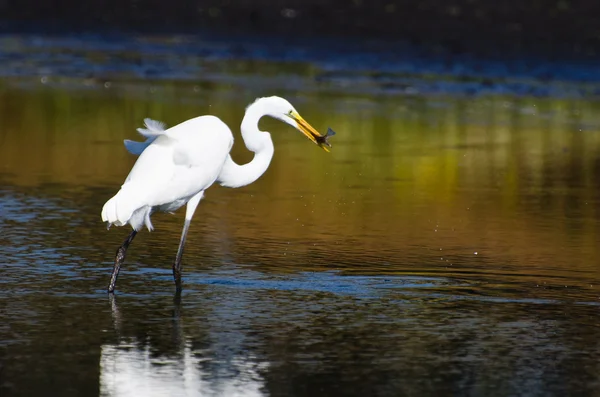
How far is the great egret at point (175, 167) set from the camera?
8.86 meters

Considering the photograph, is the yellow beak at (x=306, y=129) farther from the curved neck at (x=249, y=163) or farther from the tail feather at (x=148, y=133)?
the tail feather at (x=148, y=133)

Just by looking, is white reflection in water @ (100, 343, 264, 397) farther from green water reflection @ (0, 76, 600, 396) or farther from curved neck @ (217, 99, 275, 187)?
curved neck @ (217, 99, 275, 187)

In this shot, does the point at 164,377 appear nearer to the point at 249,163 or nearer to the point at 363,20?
the point at 249,163

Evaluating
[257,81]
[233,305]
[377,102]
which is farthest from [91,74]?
[233,305]

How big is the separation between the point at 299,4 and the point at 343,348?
816 inches

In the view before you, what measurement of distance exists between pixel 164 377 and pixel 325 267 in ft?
9.71

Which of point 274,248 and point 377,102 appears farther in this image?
point 377,102

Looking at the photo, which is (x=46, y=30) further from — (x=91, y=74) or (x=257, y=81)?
(x=257, y=81)

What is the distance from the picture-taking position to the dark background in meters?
24.1

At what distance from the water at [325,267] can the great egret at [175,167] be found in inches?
16.6

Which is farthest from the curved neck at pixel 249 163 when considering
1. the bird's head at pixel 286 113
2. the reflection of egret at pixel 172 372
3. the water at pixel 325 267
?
the reflection of egret at pixel 172 372

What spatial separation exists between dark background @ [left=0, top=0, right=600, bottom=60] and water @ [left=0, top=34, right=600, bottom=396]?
633cm

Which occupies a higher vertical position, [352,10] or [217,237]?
[352,10]

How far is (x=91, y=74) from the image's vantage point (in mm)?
22547
